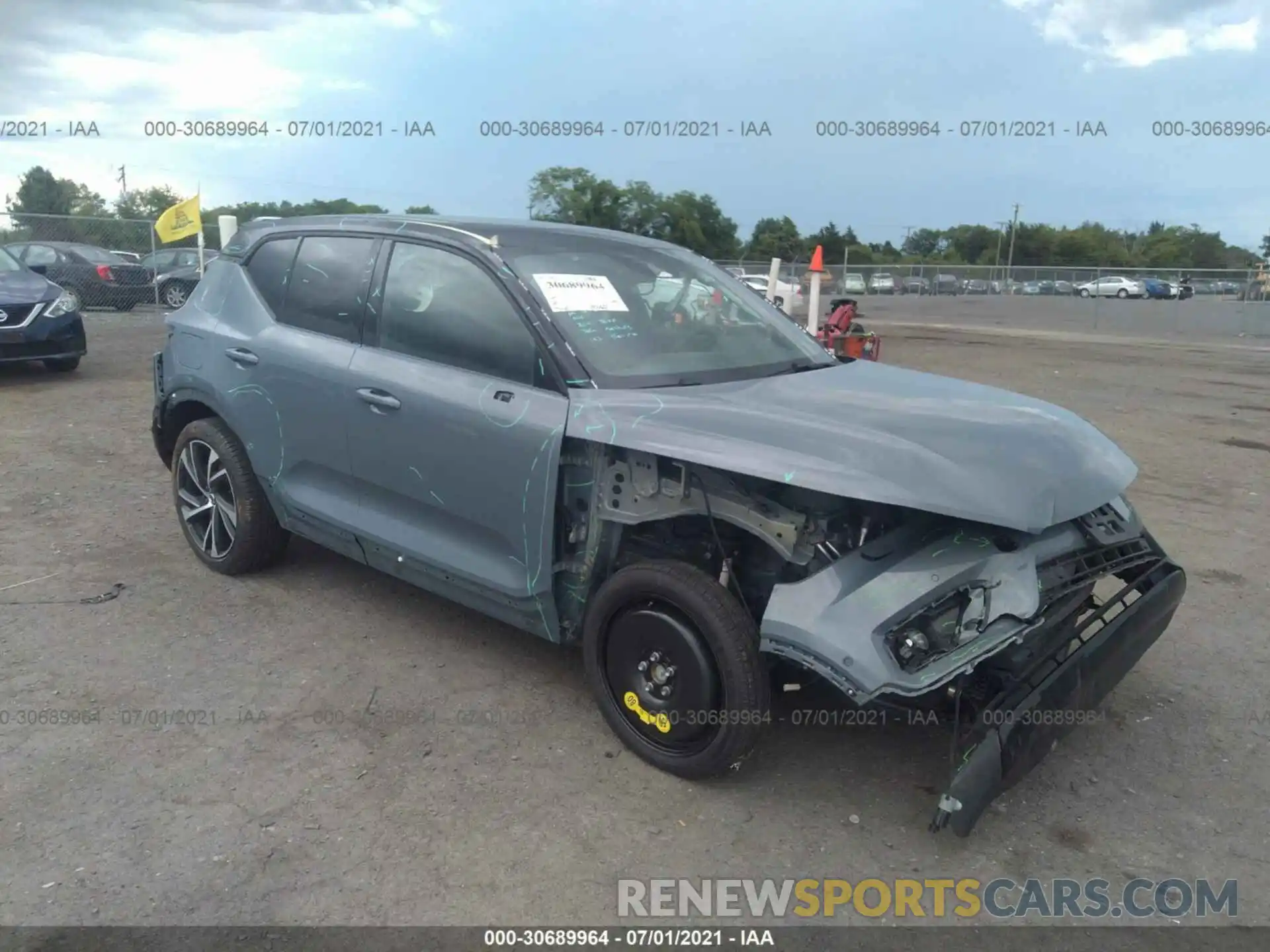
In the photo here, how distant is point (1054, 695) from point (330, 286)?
3.32m

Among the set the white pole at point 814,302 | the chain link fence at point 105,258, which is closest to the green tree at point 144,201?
the chain link fence at point 105,258

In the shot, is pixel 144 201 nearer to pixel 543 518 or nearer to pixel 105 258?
pixel 105 258

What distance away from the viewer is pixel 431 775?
3.34 m

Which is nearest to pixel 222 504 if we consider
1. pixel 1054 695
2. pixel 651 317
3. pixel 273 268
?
pixel 273 268

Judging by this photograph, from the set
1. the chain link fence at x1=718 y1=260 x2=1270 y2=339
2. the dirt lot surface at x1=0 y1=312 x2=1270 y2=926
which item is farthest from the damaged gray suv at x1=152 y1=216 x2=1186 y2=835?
the chain link fence at x1=718 y1=260 x2=1270 y2=339

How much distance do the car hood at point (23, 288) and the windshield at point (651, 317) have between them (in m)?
8.46

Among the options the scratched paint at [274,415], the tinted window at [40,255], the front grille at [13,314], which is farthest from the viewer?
the tinted window at [40,255]

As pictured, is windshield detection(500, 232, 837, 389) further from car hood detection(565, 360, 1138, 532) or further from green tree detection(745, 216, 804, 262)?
green tree detection(745, 216, 804, 262)

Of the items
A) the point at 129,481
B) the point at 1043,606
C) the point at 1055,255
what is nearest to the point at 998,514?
the point at 1043,606

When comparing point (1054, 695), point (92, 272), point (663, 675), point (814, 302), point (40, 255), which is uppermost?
point (814, 302)

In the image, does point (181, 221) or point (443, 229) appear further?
point (181, 221)

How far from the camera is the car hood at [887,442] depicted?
2834 mm

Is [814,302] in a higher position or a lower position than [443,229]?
lower

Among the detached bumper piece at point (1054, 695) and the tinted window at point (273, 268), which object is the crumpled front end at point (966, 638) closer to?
the detached bumper piece at point (1054, 695)
